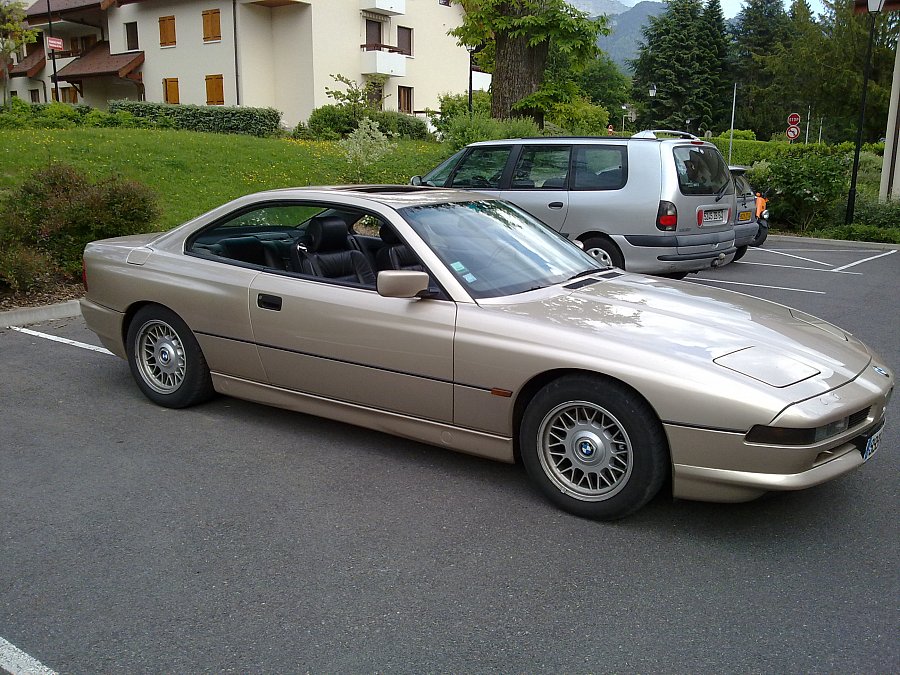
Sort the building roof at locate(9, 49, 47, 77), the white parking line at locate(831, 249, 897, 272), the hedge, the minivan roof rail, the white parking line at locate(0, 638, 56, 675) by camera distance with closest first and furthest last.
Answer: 1. the white parking line at locate(0, 638, 56, 675)
2. the minivan roof rail
3. the white parking line at locate(831, 249, 897, 272)
4. the hedge
5. the building roof at locate(9, 49, 47, 77)

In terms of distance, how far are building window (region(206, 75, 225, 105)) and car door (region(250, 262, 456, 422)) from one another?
3269 cm

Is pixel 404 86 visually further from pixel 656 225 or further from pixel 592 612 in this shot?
pixel 592 612

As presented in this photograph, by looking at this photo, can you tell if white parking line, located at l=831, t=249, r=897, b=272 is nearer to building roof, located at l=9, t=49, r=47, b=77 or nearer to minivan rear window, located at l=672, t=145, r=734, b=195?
minivan rear window, located at l=672, t=145, r=734, b=195

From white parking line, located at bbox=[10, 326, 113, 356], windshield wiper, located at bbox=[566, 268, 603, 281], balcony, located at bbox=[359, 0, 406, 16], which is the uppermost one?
balcony, located at bbox=[359, 0, 406, 16]

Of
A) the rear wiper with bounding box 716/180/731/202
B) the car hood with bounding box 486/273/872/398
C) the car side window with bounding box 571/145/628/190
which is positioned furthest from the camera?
the rear wiper with bounding box 716/180/731/202

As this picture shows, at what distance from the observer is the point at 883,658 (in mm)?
2842

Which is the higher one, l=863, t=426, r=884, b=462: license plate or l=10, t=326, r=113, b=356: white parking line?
l=863, t=426, r=884, b=462: license plate

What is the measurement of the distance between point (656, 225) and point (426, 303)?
571 cm

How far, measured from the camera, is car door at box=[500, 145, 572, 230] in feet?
32.9

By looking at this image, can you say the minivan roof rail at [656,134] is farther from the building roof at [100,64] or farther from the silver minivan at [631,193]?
the building roof at [100,64]

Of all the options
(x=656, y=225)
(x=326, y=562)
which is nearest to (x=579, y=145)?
(x=656, y=225)

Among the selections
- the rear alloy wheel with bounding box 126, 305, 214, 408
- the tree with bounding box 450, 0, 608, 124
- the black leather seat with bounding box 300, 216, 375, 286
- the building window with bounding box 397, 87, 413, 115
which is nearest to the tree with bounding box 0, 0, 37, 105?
the building window with bounding box 397, 87, 413, 115

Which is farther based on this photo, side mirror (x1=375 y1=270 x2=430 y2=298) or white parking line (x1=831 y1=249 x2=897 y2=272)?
white parking line (x1=831 y1=249 x2=897 y2=272)

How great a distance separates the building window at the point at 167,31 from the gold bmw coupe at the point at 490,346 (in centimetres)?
3453
